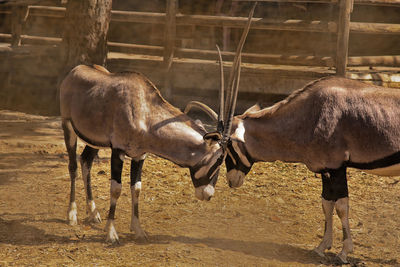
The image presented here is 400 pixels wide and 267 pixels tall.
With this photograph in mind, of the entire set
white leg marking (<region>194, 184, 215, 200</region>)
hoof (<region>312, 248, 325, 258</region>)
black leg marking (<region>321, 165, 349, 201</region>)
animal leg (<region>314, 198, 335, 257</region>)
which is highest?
black leg marking (<region>321, 165, 349, 201</region>)

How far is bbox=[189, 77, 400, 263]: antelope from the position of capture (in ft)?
19.0

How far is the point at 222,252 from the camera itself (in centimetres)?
593

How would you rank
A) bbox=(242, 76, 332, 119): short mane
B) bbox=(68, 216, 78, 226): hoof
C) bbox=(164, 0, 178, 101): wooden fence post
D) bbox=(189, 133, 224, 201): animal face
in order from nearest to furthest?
bbox=(189, 133, 224, 201): animal face < bbox=(242, 76, 332, 119): short mane < bbox=(68, 216, 78, 226): hoof < bbox=(164, 0, 178, 101): wooden fence post

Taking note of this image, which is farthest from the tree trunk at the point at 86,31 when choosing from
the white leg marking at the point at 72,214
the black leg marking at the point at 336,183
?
the black leg marking at the point at 336,183

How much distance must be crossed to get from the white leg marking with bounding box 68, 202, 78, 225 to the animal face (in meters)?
1.66

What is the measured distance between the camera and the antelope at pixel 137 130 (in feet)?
19.0

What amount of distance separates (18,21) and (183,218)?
28.4 ft

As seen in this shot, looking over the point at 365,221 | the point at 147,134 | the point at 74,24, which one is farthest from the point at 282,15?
the point at 147,134

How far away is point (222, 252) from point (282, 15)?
10.1m

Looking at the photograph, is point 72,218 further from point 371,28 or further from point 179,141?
point 371,28

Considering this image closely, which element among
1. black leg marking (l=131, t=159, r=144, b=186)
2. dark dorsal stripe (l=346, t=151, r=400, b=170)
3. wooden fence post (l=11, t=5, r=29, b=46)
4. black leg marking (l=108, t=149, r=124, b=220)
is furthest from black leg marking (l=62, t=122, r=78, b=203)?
wooden fence post (l=11, t=5, r=29, b=46)

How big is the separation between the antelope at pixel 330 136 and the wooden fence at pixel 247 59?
204 inches

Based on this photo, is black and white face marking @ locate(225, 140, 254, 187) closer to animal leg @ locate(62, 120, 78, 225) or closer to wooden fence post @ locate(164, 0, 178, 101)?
animal leg @ locate(62, 120, 78, 225)

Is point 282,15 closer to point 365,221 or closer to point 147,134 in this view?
point 365,221
